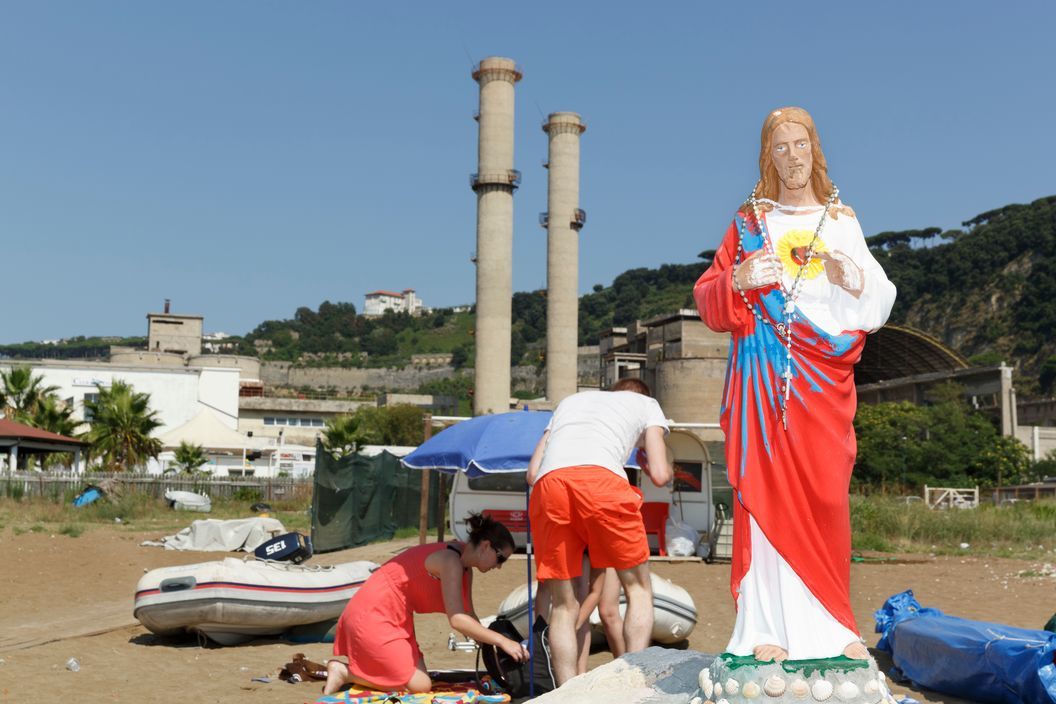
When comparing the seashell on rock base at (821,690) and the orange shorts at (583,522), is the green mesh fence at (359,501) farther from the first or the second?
the seashell on rock base at (821,690)

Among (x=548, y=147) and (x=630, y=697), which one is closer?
(x=630, y=697)

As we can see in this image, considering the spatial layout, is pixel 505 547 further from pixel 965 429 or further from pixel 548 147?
pixel 548 147

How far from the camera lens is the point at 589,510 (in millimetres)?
5605

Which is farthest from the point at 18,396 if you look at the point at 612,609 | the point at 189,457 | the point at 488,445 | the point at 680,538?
the point at 612,609

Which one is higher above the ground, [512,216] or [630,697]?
[512,216]

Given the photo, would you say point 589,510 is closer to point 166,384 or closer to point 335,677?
point 335,677

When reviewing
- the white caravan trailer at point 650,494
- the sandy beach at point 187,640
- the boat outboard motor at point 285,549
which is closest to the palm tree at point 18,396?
the sandy beach at point 187,640

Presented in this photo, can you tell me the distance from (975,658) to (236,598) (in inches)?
232

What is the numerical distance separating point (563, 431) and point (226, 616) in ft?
15.7

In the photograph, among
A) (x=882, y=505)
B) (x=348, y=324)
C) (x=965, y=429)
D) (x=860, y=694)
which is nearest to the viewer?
(x=860, y=694)

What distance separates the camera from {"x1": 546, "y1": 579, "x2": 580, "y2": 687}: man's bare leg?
5.73 meters

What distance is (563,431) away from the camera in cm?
594

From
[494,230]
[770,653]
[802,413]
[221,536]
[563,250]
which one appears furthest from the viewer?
[563,250]

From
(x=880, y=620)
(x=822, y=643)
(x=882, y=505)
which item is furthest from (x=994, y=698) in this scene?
(x=882, y=505)
